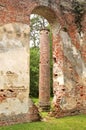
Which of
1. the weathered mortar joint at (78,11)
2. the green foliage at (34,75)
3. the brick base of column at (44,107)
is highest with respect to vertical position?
the weathered mortar joint at (78,11)

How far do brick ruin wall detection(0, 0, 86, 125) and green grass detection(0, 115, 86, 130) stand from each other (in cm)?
38

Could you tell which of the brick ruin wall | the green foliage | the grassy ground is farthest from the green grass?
the green foliage

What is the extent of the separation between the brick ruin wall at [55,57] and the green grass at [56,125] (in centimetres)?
38

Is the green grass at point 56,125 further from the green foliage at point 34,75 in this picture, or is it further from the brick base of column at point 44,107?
the green foliage at point 34,75

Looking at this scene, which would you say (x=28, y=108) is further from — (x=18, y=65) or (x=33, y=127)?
(x=18, y=65)

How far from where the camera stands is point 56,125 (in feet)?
Answer: 28.2

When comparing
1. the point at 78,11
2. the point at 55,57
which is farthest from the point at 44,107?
the point at 78,11

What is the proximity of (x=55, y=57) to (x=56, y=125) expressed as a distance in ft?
10.00

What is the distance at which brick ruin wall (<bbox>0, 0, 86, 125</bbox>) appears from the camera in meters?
8.46

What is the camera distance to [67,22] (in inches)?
427

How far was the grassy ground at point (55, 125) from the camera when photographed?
8086 millimetres

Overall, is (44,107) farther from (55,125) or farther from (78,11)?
(78,11)

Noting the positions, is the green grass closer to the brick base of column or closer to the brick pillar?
the brick base of column

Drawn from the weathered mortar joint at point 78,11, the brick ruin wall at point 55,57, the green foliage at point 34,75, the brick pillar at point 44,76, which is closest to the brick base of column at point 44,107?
the brick pillar at point 44,76
